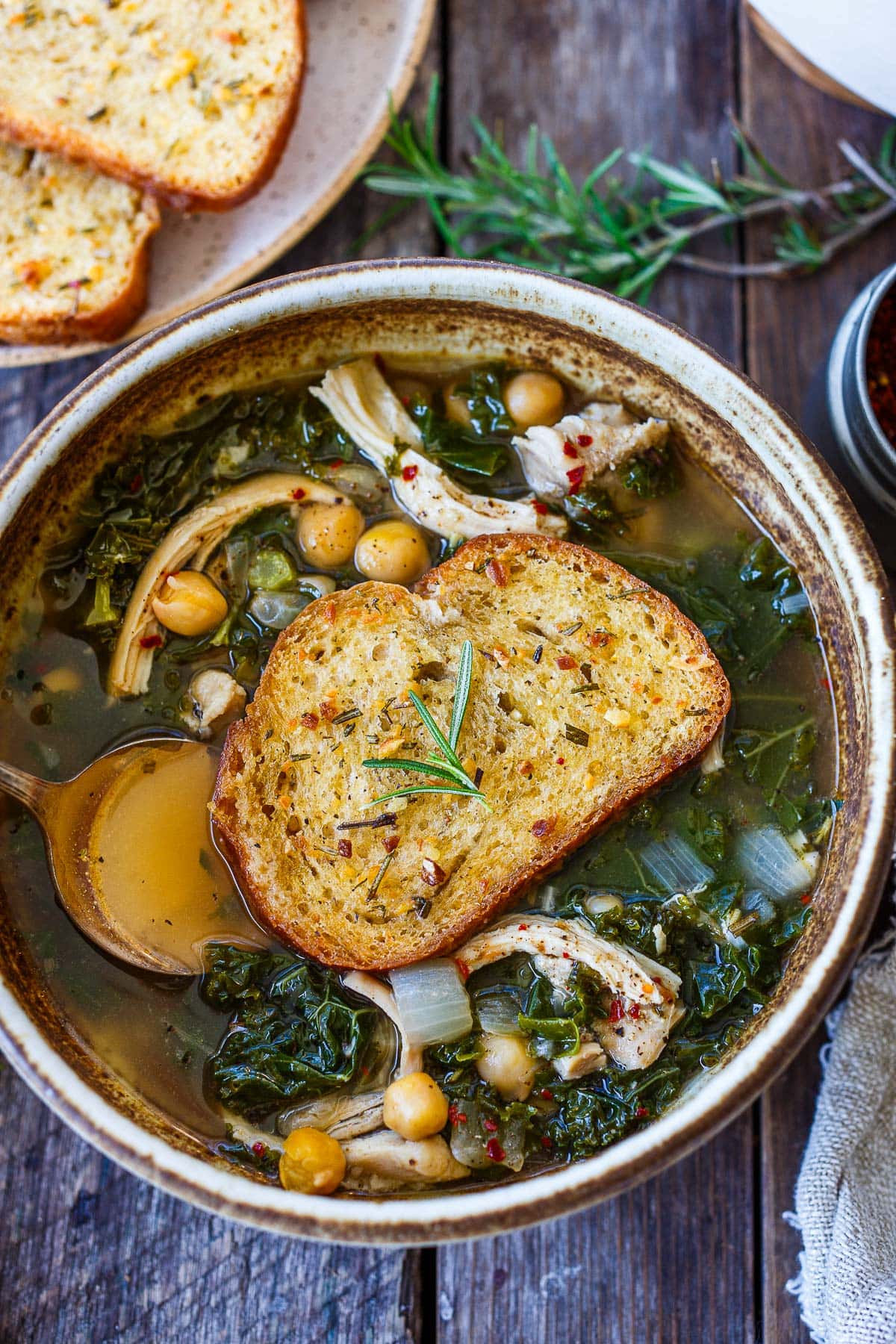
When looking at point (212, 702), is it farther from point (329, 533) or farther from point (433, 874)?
point (433, 874)

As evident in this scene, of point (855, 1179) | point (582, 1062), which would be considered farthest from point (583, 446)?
point (855, 1179)

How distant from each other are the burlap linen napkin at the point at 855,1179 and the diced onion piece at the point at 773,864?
0.47 metres

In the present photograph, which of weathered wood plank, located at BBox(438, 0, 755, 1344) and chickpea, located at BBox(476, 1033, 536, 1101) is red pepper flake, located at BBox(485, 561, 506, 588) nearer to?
chickpea, located at BBox(476, 1033, 536, 1101)

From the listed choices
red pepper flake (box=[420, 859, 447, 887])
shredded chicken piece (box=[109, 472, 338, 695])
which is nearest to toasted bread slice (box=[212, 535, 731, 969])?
red pepper flake (box=[420, 859, 447, 887])

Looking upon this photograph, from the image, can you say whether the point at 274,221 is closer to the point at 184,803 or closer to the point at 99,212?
the point at 99,212

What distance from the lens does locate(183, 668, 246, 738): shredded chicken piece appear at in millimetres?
2244

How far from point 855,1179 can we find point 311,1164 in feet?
3.92

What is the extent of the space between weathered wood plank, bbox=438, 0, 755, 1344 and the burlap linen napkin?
0.16 m

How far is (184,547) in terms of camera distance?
2.31 meters

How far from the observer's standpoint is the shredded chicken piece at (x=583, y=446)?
7.55ft

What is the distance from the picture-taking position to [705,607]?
7.64ft

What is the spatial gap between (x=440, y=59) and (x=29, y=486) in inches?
68.4

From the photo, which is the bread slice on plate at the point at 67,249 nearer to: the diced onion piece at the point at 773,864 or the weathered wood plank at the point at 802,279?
the weathered wood plank at the point at 802,279

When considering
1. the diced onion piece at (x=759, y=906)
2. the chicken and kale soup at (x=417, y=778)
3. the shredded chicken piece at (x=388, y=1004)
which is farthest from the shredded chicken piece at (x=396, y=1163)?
the diced onion piece at (x=759, y=906)
